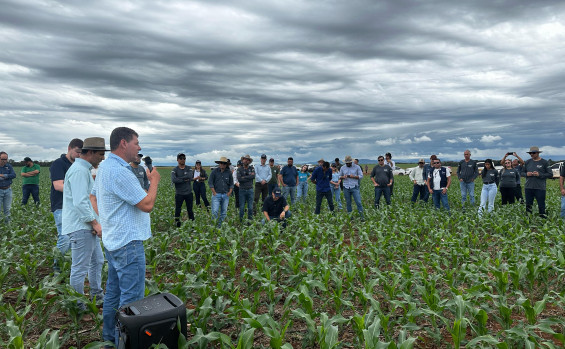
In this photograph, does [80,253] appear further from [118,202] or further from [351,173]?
[351,173]

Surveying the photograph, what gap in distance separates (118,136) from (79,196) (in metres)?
1.55

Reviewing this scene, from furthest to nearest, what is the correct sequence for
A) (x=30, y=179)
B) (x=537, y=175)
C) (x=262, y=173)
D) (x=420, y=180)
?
(x=420, y=180)
(x=262, y=173)
(x=30, y=179)
(x=537, y=175)

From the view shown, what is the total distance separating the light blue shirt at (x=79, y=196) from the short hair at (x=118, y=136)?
1.33 metres

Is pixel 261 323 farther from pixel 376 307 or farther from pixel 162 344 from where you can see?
pixel 376 307

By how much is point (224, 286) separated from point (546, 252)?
5805 mm

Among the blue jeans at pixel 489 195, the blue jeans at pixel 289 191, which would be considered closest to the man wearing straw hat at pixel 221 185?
the blue jeans at pixel 289 191

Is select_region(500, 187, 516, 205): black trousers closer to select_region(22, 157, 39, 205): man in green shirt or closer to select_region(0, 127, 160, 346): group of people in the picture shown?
select_region(0, 127, 160, 346): group of people

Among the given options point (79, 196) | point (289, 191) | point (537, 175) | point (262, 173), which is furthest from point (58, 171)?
point (537, 175)

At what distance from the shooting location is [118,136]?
11.7 ft

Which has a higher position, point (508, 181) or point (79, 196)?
point (79, 196)

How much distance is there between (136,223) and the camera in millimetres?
3617

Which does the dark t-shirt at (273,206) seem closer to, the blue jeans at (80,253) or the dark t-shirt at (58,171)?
the dark t-shirt at (58,171)

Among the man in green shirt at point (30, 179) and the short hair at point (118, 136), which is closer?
the short hair at point (118, 136)

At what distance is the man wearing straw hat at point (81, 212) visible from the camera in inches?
178
